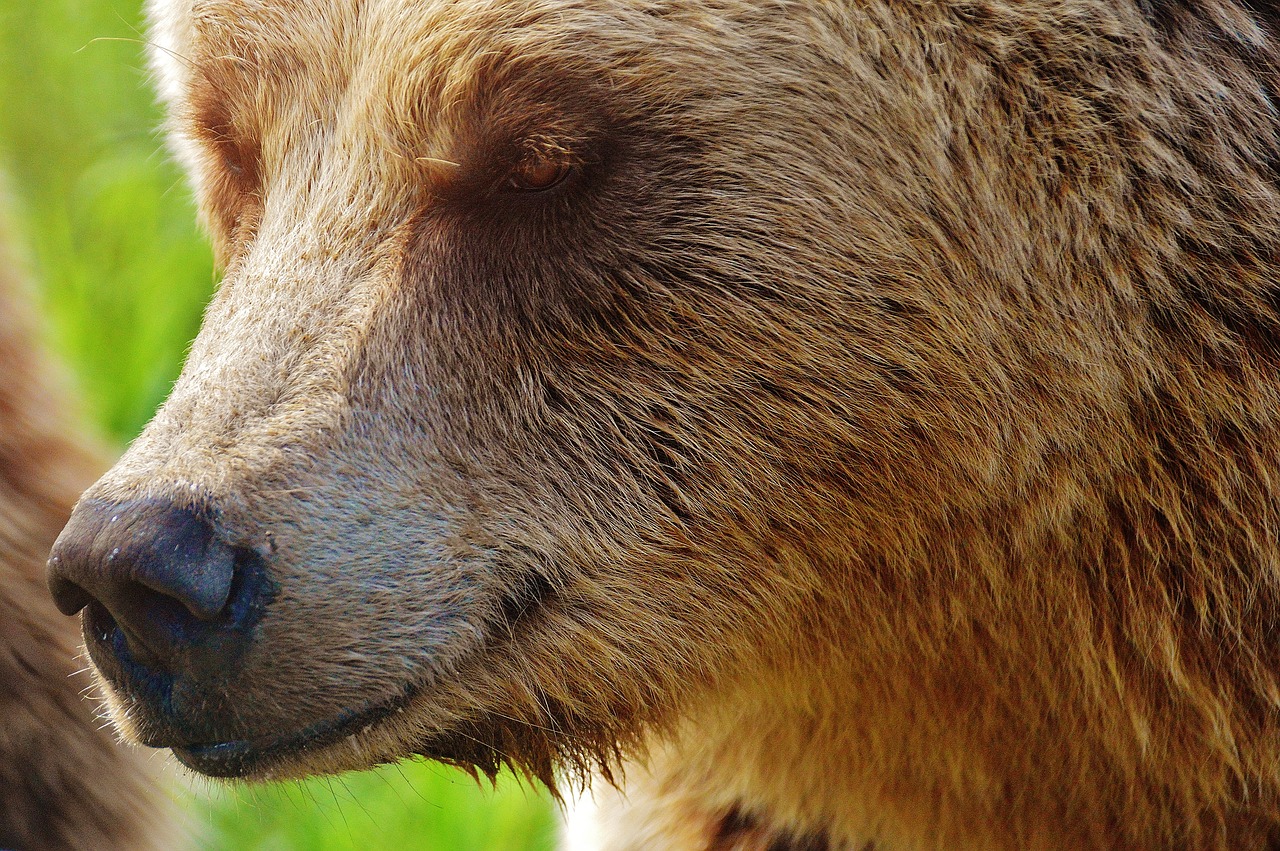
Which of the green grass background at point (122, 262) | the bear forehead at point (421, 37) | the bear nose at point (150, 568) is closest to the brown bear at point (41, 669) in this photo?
the bear nose at point (150, 568)

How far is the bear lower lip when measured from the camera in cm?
214

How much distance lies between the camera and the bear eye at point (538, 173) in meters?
2.13

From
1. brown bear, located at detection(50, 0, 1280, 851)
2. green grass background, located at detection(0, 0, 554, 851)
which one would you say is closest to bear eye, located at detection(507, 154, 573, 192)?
brown bear, located at detection(50, 0, 1280, 851)

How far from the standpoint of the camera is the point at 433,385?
7.10 feet

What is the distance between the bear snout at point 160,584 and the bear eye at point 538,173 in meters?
0.66

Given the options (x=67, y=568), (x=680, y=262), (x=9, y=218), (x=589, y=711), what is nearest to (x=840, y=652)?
(x=589, y=711)

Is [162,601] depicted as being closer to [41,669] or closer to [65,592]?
[65,592]

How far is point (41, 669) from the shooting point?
281cm

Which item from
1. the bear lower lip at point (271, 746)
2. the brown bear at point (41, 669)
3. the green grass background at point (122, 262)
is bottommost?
the green grass background at point (122, 262)

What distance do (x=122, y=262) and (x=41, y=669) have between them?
358 cm

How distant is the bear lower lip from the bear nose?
0.17 m

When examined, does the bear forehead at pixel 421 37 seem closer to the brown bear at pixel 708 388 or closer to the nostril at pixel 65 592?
the brown bear at pixel 708 388

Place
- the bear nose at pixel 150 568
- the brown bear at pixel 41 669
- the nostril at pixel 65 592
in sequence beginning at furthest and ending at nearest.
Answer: the brown bear at pixel 41 669, the nostril at pixel 65 592, the bear nose at pixel 150 568

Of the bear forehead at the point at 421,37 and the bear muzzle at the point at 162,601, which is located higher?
the bear forehead at the point at 421,37
